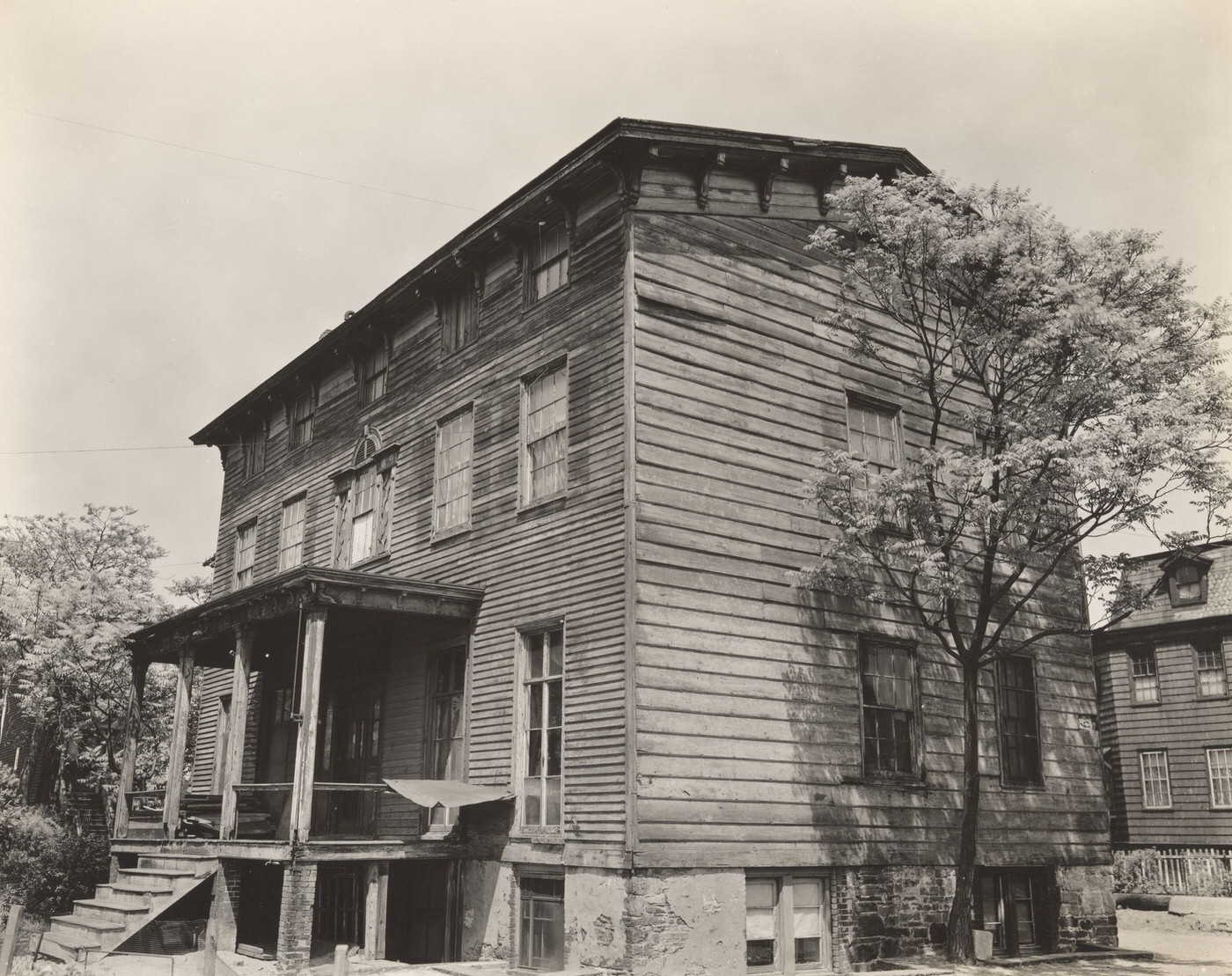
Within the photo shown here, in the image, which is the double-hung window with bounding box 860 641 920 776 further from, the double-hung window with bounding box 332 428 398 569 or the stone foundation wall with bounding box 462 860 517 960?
the double-hung window with bounding box 332 428 398 569

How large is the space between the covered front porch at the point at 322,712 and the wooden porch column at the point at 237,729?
24 mm

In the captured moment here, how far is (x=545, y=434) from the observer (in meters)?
16.3

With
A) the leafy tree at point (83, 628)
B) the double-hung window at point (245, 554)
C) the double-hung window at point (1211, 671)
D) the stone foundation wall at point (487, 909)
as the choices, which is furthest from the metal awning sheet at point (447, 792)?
the double-hung window at point (1211, 671)

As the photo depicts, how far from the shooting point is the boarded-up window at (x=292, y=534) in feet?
76.8

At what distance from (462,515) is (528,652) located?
10.5 ft

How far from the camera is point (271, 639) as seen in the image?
20891 mm

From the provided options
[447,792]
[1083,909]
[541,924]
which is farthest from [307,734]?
[1083,909]

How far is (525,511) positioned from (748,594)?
3479mm

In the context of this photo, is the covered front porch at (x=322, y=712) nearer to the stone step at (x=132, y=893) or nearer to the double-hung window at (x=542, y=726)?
the stone step at (x=132, y=893)

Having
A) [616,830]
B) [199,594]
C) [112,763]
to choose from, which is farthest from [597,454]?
[199,594]

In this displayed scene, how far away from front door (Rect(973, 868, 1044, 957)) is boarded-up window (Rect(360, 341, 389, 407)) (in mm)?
13472

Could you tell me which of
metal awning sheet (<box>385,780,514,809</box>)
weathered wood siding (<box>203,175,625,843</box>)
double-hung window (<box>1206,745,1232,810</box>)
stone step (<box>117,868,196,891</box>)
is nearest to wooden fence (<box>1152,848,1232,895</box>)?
double-hung window (<box>1206,745,1232,810</box>)

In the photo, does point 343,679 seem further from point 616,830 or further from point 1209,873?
point 1209,873

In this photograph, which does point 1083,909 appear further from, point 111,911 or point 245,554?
point 245,554
